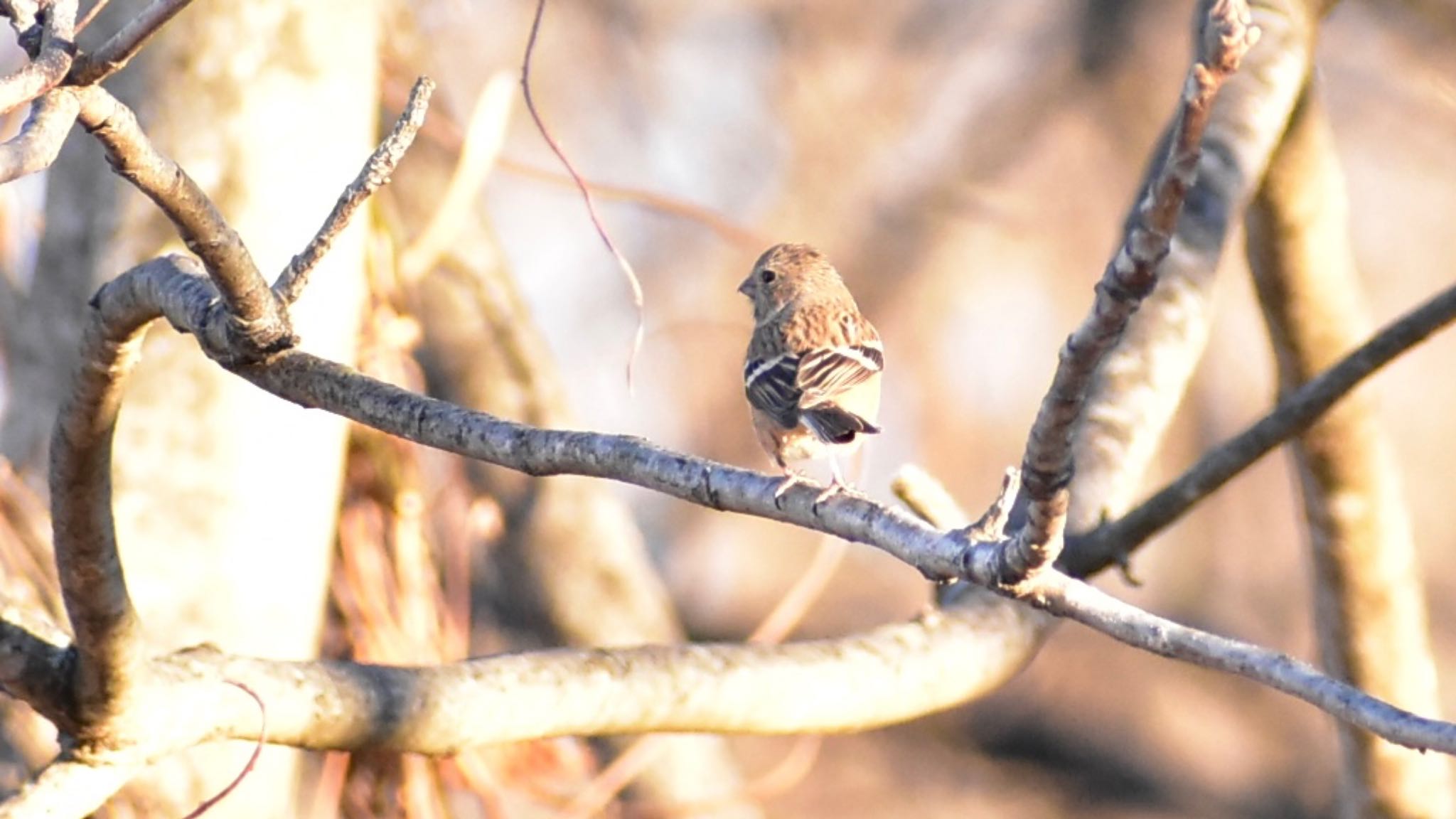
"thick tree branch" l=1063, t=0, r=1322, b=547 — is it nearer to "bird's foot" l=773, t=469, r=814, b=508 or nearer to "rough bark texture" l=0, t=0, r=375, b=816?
"bird's foot" l=773, t=469, r=814, b=508

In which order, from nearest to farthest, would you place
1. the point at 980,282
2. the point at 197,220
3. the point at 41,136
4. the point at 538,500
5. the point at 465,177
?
the point at 41,136, the point at 197,220, the point at 465,177, the point at 538,500, the point at 980,282

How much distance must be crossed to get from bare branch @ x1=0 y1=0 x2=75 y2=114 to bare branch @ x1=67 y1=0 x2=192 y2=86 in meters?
0.03

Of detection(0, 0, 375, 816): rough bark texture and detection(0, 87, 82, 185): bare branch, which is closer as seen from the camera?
detection(0, 87, 82, 185): bare branch

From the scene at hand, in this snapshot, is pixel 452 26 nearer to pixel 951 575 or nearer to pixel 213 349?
pixel 213 349

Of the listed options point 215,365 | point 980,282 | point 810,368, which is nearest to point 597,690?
point 810,368

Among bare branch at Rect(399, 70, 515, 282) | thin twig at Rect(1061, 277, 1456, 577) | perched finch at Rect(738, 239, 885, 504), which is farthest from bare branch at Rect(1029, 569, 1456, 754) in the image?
bare branch at Rect(399, 70, 515, 282)

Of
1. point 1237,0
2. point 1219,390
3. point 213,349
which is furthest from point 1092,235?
point 1237,0

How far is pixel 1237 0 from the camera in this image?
1.10 metres

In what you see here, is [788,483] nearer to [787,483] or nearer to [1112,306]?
[787,483]

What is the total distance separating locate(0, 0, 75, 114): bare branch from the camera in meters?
1.35

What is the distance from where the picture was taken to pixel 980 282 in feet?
26.5

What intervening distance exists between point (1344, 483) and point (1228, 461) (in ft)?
3.15

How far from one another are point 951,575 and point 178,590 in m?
→ 1.76

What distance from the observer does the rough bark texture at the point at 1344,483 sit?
3.64m
